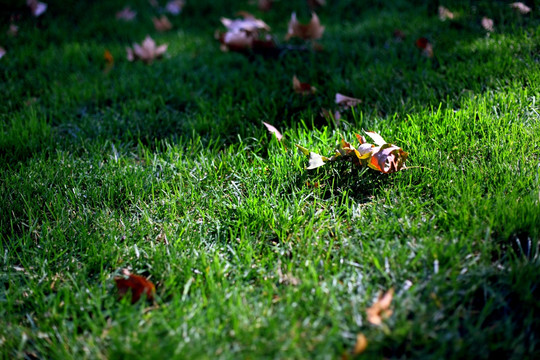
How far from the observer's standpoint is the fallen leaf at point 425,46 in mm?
2595

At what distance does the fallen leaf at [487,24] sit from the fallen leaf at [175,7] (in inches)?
94.9

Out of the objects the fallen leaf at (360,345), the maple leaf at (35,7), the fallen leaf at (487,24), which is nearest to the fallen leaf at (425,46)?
the fallen leaf at (487,24)

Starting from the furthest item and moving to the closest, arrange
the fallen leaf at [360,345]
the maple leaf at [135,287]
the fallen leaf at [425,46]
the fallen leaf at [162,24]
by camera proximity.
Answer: the fallen leaf at [162,24] → the fallen leaf at [425,46] → the maple leaf at [135,287] → the fallen leaf at [360,345]

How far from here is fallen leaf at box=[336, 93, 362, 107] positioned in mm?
2248

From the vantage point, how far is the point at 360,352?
1155 mm

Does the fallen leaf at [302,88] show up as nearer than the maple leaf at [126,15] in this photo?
Yes

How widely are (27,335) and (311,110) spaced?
5.26 ft

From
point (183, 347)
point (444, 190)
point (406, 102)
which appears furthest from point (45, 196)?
point (406, 102)

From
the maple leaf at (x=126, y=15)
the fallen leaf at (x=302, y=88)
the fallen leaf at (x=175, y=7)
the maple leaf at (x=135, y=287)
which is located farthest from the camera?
the fallen leaf at (x=175, y=7)

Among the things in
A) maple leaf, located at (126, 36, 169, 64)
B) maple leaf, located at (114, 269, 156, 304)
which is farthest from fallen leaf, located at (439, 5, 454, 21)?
maple leaf, located at (114, 269, 156, 304)

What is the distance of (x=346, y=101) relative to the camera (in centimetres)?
227

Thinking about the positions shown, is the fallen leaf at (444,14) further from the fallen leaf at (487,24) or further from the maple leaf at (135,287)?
the maple leaf at (135,287)

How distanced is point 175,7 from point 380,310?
11.0ft

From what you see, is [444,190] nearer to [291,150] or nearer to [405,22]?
[291,150]
